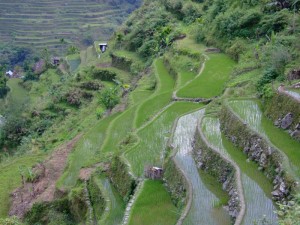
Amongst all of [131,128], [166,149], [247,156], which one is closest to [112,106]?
[131,128]

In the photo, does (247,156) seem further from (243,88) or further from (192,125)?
(243,88)

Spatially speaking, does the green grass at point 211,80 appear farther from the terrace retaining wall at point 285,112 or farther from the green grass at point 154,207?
the green grass at point 154,207

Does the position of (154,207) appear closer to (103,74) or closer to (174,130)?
(174,130)

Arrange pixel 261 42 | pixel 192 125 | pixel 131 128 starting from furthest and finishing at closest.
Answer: pixel 261 42 < pixel 131 128 < pixel 192 125

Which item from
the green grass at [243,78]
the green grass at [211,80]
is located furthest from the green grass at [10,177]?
the green grass at [243,78]

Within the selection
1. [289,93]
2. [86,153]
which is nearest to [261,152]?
[289,93]

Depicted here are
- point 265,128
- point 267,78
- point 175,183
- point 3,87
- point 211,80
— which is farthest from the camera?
point 3,87
